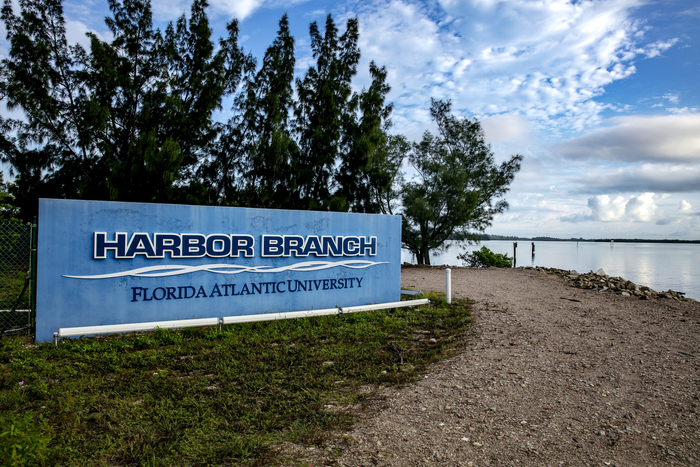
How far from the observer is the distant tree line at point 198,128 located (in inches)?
543

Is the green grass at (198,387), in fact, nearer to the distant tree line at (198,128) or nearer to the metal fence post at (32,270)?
the metal fence post at (32,270)

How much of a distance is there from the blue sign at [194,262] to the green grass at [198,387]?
0.58 m

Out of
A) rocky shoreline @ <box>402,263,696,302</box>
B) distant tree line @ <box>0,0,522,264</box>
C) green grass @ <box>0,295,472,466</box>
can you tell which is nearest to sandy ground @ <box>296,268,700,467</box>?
green grass @ <box>0,295,472,466</box>

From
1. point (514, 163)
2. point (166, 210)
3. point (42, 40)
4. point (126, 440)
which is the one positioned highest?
point (42, 40)

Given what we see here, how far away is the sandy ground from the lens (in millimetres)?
3297

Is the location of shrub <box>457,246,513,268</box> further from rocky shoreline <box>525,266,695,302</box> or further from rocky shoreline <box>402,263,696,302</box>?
rocky shoreline <box>525,266,695,302</box>

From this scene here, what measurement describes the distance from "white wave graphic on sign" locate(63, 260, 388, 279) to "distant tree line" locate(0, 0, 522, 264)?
7.24 metres

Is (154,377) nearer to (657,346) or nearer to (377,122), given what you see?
(657,346)

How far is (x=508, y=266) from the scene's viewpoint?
21.0 m

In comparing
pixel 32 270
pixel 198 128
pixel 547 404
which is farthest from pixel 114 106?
pixel 547 404

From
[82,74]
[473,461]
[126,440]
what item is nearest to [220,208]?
[126,440]

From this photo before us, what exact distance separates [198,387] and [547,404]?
379 cm

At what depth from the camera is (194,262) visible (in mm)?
7367

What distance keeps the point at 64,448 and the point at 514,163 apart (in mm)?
22002
